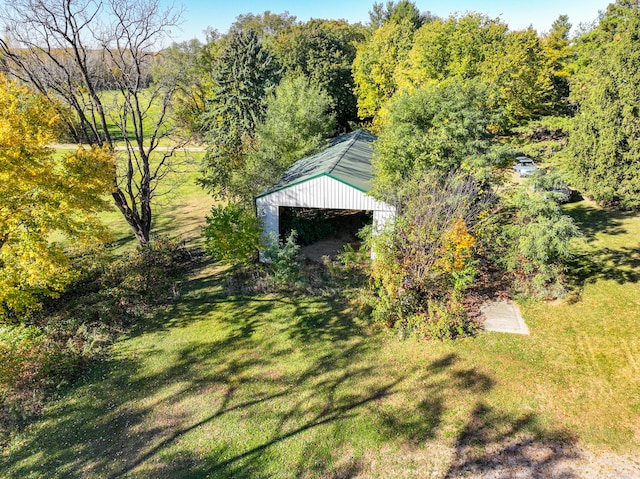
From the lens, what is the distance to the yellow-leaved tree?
30.3ft

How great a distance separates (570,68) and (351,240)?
81.0 feet

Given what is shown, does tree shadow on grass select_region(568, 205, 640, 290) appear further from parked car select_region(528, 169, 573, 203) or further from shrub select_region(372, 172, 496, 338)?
shrub select_region(372, 172, 496, 338)

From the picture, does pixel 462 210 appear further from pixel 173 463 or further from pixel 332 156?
pixel 173 463

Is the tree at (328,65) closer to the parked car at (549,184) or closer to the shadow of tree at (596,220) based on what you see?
the shadow of tree at (596,220)

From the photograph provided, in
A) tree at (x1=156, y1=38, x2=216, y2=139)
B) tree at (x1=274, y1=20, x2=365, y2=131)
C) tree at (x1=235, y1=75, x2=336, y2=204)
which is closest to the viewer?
tree at (x1=235, y1=75, x2=336, y2=204)

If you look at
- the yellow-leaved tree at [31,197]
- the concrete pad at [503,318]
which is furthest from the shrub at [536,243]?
the yellow-leaved tree at [31,197]

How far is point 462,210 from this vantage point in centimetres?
1179

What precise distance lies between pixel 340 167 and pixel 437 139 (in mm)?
4329

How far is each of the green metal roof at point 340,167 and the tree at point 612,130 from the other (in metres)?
11.8

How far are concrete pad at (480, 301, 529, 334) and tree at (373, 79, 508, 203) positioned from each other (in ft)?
16.0

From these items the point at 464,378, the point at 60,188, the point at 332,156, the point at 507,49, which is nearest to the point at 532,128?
the point at 507,49

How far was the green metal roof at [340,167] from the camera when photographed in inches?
579

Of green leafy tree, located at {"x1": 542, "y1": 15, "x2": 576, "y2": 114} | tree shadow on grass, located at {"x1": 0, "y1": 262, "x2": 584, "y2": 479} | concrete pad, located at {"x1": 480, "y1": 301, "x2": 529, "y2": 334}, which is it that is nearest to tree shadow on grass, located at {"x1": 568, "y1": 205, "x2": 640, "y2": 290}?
concrete pad, located at {"x1": 480, "y1": 301, "x2": 529, "y2": 334}

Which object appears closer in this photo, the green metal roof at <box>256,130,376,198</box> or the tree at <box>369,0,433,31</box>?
the green metal roof at <box>256,130,376,198</box>
